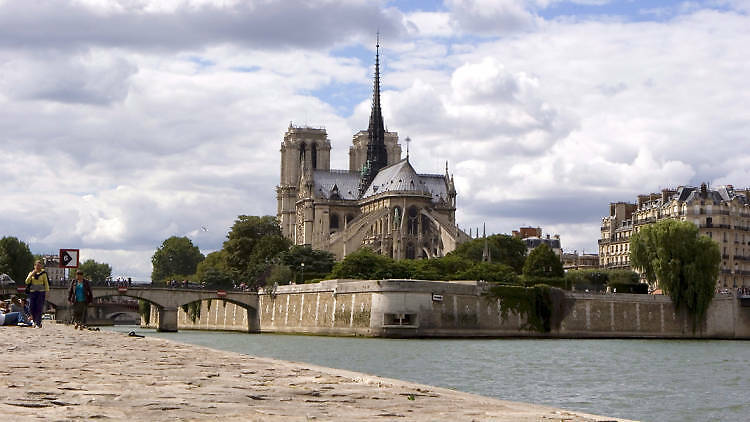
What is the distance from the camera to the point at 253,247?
116625mm

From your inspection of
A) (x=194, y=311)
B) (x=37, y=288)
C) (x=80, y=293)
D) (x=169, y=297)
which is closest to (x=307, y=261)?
(x=194, y=311)

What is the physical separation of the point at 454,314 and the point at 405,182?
203ft

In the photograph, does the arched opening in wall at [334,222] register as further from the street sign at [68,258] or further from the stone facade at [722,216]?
the street sign at [68,258]

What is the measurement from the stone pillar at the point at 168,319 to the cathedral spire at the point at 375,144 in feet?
204

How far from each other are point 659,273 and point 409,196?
5492cm

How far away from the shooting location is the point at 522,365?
37.0 m

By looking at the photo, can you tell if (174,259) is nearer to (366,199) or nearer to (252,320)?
(366,199)

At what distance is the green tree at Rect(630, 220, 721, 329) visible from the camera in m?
70.6

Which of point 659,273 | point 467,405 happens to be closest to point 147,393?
point 467,405

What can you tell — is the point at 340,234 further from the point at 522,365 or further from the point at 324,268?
the point at 522,365

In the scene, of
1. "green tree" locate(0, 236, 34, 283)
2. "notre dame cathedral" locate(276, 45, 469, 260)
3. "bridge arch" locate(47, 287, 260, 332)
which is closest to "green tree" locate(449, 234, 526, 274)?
"notre dame cathedral" locate(276, 45, 469, 260)

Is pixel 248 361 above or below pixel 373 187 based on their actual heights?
below

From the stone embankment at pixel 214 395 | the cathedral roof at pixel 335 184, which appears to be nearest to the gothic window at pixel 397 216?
the cathedral roof at pixel 335 184

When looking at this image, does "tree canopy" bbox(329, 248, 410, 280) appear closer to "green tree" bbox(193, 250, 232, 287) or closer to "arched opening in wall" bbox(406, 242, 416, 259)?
"green tree" bbox(193, 250, 232, 287)
